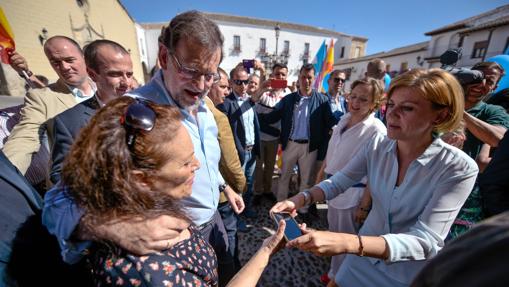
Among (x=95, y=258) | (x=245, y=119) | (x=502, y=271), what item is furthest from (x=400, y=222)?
(x=245, y=119)

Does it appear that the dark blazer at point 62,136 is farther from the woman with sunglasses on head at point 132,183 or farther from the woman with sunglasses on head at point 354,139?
the woman with sunglasses on head at point 354,139

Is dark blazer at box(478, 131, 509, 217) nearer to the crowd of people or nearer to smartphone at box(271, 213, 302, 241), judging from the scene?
the crowd of people

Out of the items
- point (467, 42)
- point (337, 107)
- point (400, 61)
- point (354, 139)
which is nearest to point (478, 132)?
point (354, 139)

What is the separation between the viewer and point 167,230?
80 cm

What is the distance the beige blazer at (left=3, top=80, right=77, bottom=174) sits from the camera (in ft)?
5.02

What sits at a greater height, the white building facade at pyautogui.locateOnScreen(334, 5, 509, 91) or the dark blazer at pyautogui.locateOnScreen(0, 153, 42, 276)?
the white building facade at pyautogui.locateOnScreen(334, 5, 509, 91)

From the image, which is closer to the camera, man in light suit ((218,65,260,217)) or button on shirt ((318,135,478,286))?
button on shirt ((318,135,478,286))

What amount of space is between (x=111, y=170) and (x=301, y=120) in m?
2.95

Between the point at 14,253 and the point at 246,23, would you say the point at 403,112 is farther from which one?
the point at 246,23

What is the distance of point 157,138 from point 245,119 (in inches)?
91.9

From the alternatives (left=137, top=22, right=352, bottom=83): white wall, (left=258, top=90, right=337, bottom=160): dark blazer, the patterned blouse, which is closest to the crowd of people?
the patterned blouse

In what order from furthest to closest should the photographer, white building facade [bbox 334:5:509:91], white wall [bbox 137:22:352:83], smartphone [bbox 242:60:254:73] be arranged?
1. white wall [bbox 137:22:352:83]
2. white building facade [bbox 334:5:509:91]
3. smartphone [bbox 242:60:254:73]
4. the photographer

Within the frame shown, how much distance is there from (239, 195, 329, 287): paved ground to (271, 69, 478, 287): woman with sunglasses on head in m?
0.98

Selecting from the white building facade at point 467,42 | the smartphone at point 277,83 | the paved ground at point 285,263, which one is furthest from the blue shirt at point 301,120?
the white building facade at point 467,42
